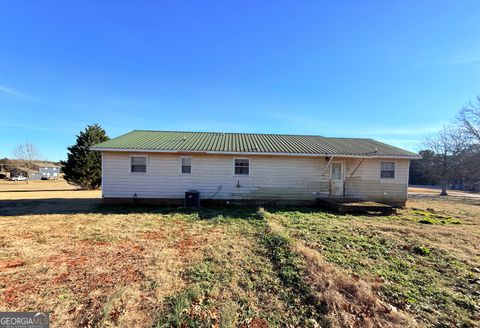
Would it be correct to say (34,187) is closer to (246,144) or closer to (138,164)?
(138,164)

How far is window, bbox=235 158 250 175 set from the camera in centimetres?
1237

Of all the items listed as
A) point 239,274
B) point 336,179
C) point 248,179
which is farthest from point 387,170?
point 239,274

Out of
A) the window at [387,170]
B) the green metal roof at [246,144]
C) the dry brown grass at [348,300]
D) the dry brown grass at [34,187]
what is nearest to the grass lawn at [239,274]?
the dry brown grass at [348,300]

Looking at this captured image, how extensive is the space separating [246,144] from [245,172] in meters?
1.84

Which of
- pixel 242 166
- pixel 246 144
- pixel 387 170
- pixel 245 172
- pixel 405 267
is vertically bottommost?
pixel 405 267

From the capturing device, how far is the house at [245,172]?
469 inches

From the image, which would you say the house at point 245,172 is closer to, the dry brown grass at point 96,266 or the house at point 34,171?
the dry brown grass at point 96,266

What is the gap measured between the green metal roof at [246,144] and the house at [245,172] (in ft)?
0.17

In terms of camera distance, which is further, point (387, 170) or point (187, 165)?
point (387, 170)

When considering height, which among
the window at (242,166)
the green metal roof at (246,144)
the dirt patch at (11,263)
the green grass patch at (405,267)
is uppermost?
the green metal roof at (246,144)

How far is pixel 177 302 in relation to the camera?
3475mm

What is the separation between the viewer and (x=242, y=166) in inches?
489

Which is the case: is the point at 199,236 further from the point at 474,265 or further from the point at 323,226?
the point at 474,265

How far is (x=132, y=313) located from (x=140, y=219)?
20.6 feet
